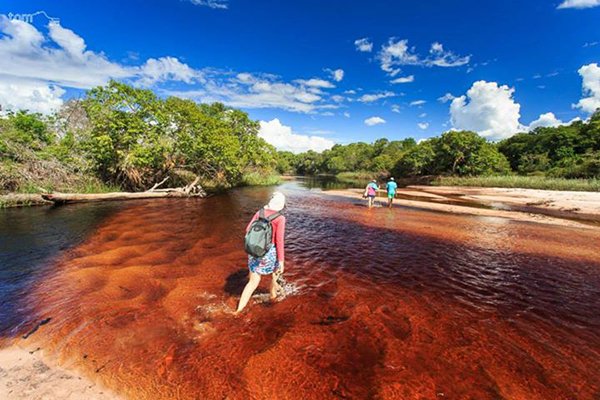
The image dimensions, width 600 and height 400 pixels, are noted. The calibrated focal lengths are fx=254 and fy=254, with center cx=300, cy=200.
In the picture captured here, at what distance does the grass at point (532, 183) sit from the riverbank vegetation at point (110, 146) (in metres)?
37.4

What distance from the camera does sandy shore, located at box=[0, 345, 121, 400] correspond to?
114 inches

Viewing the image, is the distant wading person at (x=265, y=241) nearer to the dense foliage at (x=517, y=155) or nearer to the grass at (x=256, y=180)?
the grass at (x=256, y=180)

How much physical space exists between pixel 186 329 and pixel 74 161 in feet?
74.6

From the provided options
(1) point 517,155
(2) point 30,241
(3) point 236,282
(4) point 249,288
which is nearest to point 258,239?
(4) point 249,288

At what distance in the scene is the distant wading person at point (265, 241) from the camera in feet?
13.8

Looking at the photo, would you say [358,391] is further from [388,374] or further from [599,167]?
[599,167]

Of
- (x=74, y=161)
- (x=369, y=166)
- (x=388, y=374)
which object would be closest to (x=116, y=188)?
(x=74, y=161)

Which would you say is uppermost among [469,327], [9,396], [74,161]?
[74,161]

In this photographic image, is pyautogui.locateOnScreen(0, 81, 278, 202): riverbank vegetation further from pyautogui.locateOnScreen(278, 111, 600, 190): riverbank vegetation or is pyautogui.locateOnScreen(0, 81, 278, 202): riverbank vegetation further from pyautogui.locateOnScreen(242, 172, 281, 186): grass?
pyautogui.locateOnScreen(278, 111, 600, 190): riverbank vegetation

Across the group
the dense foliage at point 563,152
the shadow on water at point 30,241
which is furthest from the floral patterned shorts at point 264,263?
the dense foliage at point 563,152

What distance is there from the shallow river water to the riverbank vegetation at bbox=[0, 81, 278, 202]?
1092 cm

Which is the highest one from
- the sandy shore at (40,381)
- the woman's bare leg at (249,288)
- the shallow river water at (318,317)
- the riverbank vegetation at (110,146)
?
the riverbank vegetation at (110,146)

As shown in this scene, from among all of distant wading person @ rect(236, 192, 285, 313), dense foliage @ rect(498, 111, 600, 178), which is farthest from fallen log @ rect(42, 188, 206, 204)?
dense foliage @ rect(498, 111, 600, 178)

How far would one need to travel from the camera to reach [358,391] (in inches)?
127
